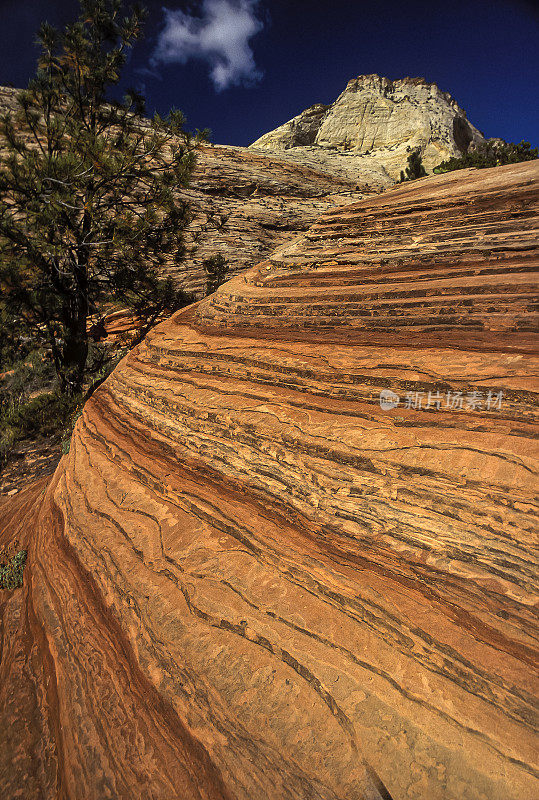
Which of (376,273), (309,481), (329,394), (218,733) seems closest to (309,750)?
(218,733)

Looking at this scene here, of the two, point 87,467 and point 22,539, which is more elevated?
point 87,467

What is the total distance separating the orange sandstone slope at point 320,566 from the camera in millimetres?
1963

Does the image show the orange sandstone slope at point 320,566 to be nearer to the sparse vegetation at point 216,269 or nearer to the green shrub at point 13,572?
the green shrub at point 13,572

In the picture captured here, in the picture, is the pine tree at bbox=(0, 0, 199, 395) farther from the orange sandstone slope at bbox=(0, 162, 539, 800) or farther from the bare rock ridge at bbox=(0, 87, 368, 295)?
the orange sandstone slope at bbox=(0, 162, 539, 800)

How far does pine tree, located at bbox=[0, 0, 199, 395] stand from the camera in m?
8.35

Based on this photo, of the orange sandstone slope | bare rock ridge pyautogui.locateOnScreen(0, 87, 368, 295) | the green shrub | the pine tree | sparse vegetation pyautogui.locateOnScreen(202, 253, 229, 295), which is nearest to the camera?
the orange sandstone slope

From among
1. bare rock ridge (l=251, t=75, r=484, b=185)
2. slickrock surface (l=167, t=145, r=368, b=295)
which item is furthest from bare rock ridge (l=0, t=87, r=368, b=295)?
bare rock ridge (l=251, t=75, r=484, b=185)

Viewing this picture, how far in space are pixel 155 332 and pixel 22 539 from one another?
383cm

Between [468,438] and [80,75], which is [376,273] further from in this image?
[80,75]

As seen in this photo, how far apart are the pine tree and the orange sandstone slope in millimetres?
6840

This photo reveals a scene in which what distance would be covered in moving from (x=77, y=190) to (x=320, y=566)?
36.8 feet

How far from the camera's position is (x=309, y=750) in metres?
1.97

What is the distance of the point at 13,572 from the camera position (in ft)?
13.1

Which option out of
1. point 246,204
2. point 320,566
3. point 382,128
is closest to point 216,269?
point 246,204
